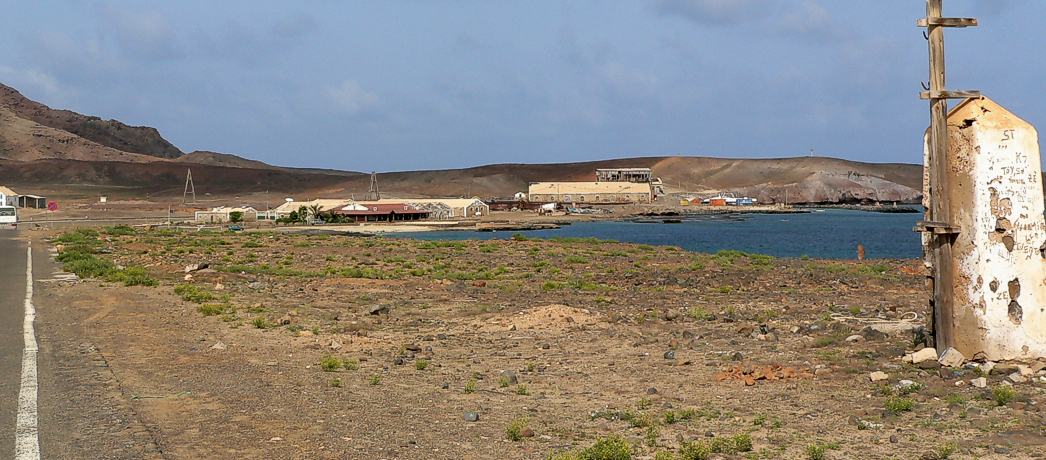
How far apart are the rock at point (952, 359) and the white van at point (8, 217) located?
96.1 meters

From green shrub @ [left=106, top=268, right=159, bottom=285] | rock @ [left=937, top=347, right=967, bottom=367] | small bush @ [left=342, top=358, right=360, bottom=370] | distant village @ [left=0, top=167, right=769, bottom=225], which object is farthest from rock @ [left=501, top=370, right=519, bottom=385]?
distant village @ [left=0, top=167, right=769, bottom=225]

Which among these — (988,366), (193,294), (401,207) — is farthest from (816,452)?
(401,207)

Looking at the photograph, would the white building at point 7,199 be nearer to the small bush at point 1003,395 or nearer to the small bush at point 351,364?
the small bush at point 351,364

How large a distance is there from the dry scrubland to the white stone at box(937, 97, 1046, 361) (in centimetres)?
80

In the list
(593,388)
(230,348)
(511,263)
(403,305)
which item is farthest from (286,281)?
(593,388)

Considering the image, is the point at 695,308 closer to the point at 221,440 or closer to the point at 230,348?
the point at 230,348

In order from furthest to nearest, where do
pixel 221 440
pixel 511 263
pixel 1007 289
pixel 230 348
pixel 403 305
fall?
pixel 511 263
pixel 403 305
pixel 230 348
pixel 1007 289
pixel 221 440

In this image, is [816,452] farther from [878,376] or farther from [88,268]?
[88,268]

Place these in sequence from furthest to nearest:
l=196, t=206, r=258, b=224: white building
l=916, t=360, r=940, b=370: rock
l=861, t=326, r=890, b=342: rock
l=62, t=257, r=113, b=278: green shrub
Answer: l=196, t=206, r=258, b=224: white building → l=62, t=257, r=113, b=278: green shrub → l=861, t=326, r=890, b=342: rock → l=916, t=360, r=940, b=370: rock

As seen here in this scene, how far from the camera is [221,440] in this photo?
27.5 feet

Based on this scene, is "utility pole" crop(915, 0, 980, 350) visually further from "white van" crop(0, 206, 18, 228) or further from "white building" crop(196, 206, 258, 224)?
"white building" crop(196, 206, 258, 224)

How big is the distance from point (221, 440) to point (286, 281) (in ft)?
65.0

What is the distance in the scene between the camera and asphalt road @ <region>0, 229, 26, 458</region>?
853 cm

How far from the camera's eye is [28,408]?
9.49 metres
